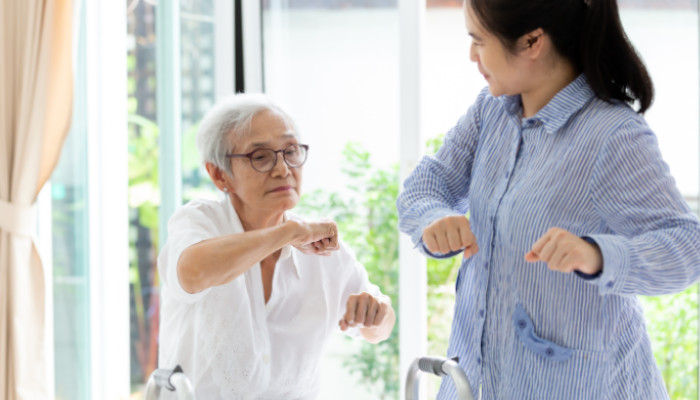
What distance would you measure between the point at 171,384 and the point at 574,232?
90 cm

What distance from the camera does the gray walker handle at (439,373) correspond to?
1.33 m

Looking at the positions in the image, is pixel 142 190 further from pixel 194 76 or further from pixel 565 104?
pixel 565 104

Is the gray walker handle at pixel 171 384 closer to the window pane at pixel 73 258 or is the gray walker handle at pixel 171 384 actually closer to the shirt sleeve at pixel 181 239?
the shirt sleeve at pixel 181 239

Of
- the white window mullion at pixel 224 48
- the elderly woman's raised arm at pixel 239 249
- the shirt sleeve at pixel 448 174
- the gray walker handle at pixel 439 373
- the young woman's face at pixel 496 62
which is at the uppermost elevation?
the white window mullion at pixel 224 48

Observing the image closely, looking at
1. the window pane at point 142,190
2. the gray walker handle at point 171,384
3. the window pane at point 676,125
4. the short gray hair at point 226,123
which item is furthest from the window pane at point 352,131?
the gray walker handle at point 171,384

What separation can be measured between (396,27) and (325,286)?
1.35 metres

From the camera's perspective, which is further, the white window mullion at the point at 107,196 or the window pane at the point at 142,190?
the window pane at the point at 142,190

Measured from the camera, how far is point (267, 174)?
6.12ft

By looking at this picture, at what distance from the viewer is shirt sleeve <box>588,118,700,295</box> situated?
1122mm

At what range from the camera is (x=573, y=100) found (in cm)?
128

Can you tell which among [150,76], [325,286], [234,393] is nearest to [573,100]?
[325,286]

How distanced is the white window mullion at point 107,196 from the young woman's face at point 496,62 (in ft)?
6.19

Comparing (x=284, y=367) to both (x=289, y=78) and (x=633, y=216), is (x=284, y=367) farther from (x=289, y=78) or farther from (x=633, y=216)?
(x=289, y=78)

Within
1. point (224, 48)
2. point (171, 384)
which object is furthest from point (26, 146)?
point (171, 384)
